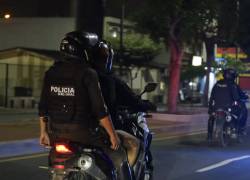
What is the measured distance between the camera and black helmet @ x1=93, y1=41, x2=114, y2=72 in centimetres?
606

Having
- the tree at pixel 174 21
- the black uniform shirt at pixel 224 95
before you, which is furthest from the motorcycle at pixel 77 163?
the tree at pixel 174 21

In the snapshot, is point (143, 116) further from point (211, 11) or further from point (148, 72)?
point (148, 72)

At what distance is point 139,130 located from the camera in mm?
6625

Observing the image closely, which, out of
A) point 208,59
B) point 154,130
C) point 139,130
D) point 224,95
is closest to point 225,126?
point 224,95

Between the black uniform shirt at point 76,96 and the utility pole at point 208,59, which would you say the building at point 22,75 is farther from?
the black uniform shirt at point 76,96

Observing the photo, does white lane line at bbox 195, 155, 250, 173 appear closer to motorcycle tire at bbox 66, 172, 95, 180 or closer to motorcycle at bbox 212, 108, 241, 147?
motorcycle at bbox 212, 108, 241, 147

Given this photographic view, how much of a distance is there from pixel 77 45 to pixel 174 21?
711 inches

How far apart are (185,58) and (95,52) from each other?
1697 inches

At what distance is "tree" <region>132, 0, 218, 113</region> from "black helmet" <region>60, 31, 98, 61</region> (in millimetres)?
16419

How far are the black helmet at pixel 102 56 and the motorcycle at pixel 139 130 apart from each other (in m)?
0.50

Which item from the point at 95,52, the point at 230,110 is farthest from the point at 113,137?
the point at 230,110

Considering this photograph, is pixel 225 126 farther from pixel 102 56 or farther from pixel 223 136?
pixel 102 56

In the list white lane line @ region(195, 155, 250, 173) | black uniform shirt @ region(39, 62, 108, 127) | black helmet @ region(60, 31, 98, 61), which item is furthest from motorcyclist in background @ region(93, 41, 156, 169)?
white lane line @ region(195, 155, 250, 173)

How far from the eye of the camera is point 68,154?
18.2 feet
